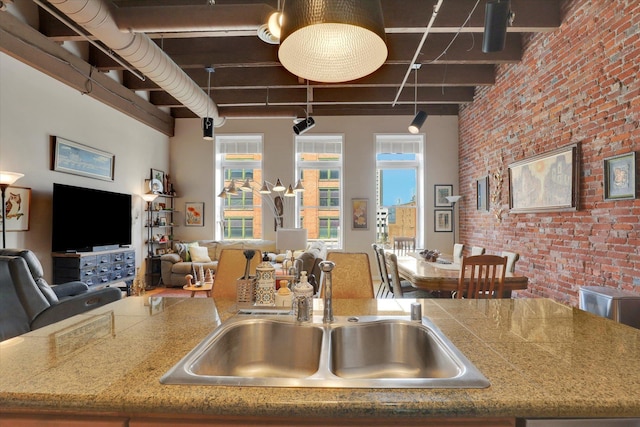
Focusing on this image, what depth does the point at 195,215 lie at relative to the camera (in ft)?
23.4

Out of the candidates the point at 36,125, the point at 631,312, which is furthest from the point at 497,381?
the point at 36,125

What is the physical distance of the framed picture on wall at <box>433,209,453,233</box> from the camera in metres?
6.89

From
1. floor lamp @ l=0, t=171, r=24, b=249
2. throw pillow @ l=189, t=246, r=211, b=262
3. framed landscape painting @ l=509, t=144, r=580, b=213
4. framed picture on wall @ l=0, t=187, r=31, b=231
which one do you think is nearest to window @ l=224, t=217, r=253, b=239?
throw pillow @ l=189, t=246, r=211, b=262

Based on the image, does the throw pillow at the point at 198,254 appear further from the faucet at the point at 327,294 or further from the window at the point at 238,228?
the faucet at the point at 327,294

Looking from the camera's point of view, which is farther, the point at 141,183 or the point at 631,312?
the point at 141,183

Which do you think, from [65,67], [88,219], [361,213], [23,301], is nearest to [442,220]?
[361,213]

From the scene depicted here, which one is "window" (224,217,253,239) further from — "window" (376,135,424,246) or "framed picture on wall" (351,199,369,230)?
"window" (376,135,424,246)

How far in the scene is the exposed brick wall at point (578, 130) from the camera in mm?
2834

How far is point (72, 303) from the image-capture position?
2.69m

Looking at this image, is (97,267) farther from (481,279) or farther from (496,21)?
(496,21)

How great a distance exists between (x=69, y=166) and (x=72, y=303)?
2579mm

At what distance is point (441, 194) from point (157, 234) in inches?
219

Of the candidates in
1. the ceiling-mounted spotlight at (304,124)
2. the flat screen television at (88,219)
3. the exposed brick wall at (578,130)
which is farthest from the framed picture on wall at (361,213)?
the flat screen television at (88,219)

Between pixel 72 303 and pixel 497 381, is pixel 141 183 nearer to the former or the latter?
pixel 72 303
